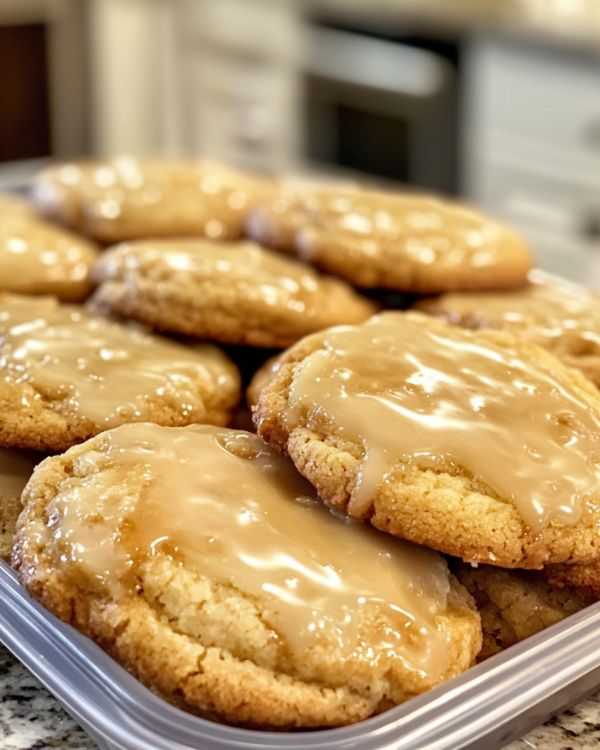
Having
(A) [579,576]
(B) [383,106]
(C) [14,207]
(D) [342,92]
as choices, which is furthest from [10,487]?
(D) [342,92]

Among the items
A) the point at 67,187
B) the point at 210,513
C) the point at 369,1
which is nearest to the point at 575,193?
the point at 369,1

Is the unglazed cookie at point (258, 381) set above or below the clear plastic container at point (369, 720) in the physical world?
above

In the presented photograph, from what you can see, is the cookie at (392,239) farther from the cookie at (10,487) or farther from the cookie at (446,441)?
the cookie at (10,487)

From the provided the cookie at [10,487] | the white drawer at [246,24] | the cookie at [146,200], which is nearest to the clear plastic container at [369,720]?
the cookie at [10,487]

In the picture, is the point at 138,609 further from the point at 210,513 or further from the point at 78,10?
the point at 78,10

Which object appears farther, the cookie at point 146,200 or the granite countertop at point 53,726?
the cookie at point 146,200

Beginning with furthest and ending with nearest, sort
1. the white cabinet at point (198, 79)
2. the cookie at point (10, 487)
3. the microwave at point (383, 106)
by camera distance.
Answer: the white cabinet at point (198, 79)
the microwave at point (383, 106)
the cookie at point (10, 487)
